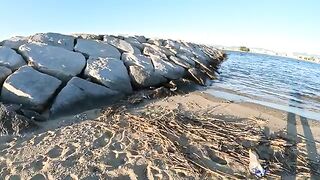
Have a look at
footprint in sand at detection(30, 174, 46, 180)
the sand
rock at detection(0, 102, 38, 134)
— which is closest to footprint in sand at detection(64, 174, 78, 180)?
the sand

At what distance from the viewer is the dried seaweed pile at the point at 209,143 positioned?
3.67 metres

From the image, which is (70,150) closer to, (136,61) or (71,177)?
(71,177)

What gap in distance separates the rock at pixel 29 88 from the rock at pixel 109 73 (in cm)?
88

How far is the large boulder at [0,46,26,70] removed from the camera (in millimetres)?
6148

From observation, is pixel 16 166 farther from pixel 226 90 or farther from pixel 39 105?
pixel 226 90

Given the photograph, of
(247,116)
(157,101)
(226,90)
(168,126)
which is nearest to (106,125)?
(168,126)

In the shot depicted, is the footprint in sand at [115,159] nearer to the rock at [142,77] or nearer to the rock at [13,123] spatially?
the rock at [13,123]

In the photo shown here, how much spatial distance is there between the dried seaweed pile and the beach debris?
6cm

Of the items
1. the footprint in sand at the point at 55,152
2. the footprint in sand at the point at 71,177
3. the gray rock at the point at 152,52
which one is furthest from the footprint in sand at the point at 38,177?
the gray rock at the point at 152,52

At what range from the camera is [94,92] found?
5930mm

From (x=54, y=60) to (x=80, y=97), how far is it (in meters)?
1.43

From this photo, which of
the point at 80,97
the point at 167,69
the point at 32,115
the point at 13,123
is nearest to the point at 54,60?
the point at 80,97

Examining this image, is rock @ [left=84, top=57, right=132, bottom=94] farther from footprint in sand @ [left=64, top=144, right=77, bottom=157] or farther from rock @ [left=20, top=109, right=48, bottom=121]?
footprint in sand @ [left=64, top=144, right=77, bottom=157]

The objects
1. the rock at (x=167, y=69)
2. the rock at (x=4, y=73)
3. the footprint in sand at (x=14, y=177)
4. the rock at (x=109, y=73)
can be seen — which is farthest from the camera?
the rock at (x=167, y=69)
